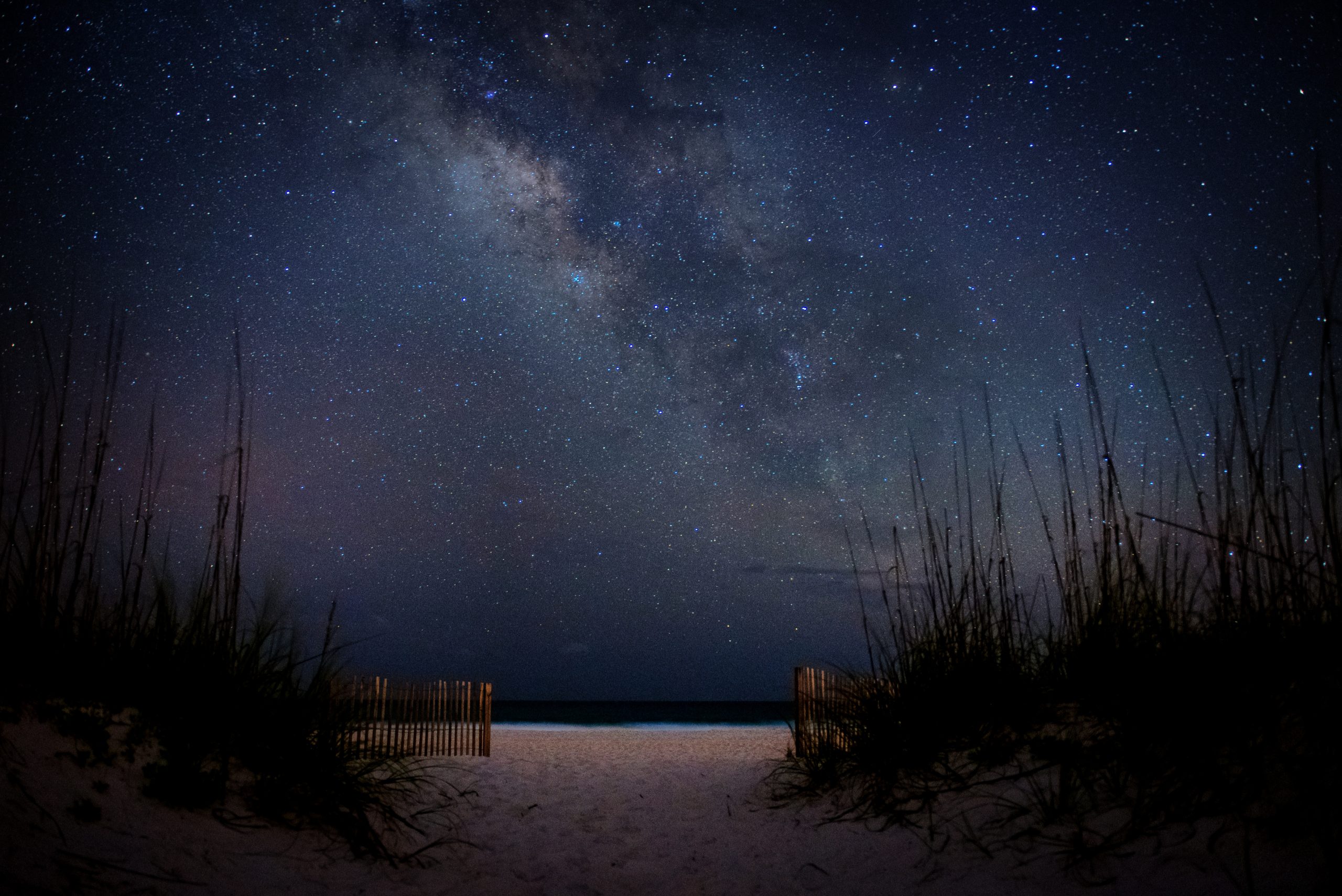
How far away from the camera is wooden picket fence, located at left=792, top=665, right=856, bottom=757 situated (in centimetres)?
379

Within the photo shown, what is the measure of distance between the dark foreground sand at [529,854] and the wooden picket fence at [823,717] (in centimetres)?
46

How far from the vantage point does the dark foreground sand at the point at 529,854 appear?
1816 millimetres

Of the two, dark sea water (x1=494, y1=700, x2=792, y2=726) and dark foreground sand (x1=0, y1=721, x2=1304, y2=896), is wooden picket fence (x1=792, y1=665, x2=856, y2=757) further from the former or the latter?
dark sea water (x1=494, y1=700, x2=792, y2=726)

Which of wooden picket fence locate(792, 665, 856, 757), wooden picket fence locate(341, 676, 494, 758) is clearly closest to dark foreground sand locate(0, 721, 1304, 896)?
wooden picket fence locate(792, 665, 856, 757)

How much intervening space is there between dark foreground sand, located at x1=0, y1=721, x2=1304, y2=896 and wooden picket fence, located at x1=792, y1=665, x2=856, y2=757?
46cm

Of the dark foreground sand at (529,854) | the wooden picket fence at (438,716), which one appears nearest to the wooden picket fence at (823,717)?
the dark foreground sand at (529,854)

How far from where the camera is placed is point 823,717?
165 inches

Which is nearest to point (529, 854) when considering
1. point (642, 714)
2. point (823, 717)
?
point (823, 717)

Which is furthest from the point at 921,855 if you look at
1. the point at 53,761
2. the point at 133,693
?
the point at 133,693

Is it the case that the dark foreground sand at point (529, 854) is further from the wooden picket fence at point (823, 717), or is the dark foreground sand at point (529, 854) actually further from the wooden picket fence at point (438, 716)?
the wooden picket fence at point (438, 716)

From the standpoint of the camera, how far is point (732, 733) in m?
14.4

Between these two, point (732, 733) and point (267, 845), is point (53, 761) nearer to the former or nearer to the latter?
point (267, 845)

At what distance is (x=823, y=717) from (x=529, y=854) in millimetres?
1918

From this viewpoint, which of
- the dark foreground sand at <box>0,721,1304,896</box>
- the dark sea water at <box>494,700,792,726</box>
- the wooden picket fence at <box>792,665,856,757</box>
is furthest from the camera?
the dark sea water at <box>494,700,792,726</box>
